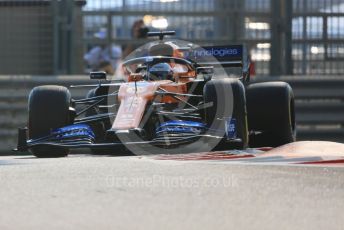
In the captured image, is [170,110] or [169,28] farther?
[169,28]

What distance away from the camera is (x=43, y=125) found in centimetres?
929

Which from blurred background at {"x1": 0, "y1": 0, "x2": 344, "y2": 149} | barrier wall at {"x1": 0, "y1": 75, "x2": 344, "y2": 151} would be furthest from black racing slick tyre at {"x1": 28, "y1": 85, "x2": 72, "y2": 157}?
blurred background at {"x1": 0, "y1": 0, "x2": 344, "y2": 149}

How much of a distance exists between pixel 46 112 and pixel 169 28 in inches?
173

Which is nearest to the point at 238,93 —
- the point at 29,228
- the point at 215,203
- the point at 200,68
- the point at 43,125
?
the point at 200,68

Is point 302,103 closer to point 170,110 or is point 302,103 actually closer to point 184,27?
point 184,27

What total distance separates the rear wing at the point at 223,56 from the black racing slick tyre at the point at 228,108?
53.7 inches

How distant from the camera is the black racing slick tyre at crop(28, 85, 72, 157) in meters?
9.30

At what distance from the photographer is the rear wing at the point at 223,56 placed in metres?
10.4

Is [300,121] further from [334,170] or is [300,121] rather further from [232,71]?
[334,170]

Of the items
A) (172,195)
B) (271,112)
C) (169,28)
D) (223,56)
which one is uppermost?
(169,28)

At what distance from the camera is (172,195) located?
579cm

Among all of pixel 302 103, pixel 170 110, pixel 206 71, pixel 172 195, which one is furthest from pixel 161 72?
pixel 172 195

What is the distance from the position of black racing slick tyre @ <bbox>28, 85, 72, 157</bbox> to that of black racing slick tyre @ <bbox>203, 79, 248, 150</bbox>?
1526 mm

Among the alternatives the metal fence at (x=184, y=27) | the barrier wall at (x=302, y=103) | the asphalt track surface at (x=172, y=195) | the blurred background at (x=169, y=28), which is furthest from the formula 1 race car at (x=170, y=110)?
the metal fence at (x=184, y=27)
